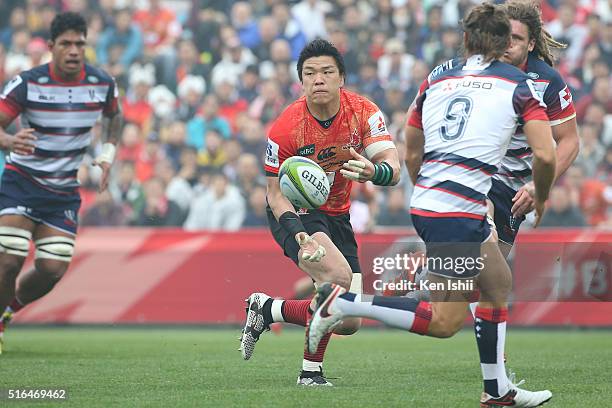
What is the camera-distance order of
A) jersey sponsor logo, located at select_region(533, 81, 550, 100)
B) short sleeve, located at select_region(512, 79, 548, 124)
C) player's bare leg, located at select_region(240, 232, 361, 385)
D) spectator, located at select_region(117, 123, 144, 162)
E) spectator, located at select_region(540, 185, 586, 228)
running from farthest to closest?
spectator, located at select_region(117, 123, 144, 162)
spectator, located at select_region(540, 185, 586, 228)
jersey sponsor logo, located at select_region(533, 81, 550, 100)
player's bare leg, located at select_region(240, 232, 361, 385)
short sleeve, located at select_region(512, 79, 548, 124)

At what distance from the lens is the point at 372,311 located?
650 centimetres

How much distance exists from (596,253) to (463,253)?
306 inches

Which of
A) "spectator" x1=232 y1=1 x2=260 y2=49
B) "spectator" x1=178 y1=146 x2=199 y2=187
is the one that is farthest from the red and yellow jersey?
"spectator" x1=232 y1=1 x2=260 y2=49

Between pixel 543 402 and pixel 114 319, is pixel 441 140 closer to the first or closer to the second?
pixel 543 402

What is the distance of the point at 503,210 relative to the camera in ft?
28.5

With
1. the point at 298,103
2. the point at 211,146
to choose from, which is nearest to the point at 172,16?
the point at 211,146

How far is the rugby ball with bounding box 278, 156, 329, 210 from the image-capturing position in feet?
25.7

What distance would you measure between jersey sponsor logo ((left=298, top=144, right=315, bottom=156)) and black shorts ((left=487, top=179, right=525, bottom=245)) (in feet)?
4.82

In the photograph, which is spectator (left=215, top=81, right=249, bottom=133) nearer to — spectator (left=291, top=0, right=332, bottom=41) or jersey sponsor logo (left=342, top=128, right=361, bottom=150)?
spectator (left=291, top=0, right=332, bottom=41)

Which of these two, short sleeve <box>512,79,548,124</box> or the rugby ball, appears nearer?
short sleeve <box>512,79,548,124</box>

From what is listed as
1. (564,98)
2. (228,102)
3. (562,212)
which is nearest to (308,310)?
(564,98)

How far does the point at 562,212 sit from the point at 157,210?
608cm

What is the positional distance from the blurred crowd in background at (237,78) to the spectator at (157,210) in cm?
2

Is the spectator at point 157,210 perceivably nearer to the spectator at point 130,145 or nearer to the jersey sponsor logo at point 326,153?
the spectator at point 130,145
